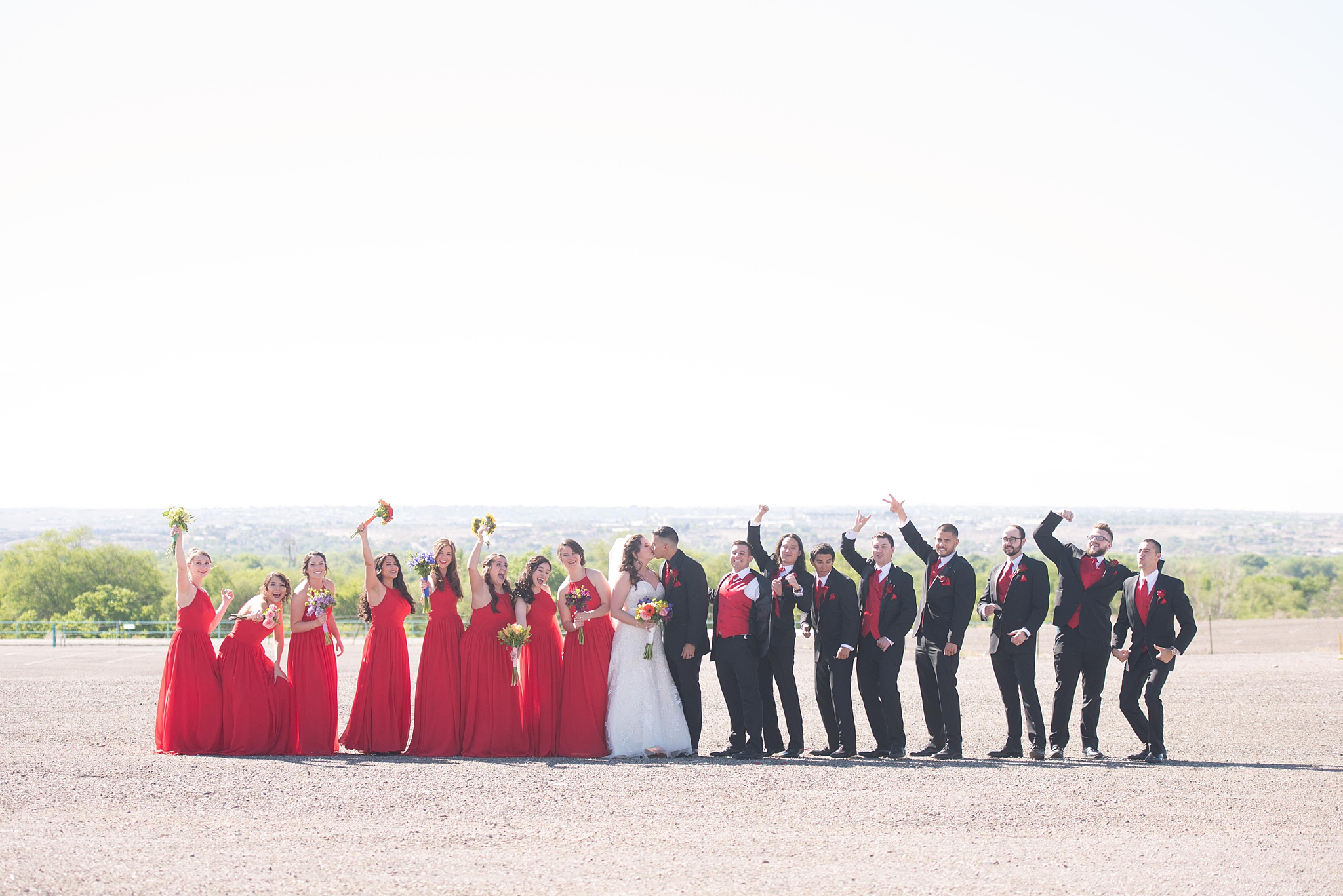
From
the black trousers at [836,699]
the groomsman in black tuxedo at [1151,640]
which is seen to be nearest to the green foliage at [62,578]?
the black trousers at [836,699]

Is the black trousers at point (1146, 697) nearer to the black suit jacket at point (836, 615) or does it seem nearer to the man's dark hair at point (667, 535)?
the black suit jacket at point (836, 615)

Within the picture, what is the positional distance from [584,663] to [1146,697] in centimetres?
526

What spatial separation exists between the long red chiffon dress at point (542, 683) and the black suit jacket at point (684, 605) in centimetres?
111

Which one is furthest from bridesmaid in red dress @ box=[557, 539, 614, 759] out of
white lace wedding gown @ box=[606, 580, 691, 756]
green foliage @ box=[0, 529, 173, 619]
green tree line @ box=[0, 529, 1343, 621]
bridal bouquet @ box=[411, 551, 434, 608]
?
green foliage @ box=[0, 529, 173, 619]

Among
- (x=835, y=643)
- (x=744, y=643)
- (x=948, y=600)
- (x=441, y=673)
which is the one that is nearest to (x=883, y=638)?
(x=835, y=643)

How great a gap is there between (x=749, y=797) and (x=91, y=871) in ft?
14.8

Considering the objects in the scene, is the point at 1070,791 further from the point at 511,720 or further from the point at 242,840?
the point at 242,840

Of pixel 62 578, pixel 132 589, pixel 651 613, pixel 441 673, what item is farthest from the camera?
pixel 132 589

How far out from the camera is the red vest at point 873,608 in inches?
437

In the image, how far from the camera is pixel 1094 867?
7039mm

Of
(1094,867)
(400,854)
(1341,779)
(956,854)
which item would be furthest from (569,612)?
(1341,779)

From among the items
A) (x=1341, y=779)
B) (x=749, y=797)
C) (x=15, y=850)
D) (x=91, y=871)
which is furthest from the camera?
(x=1341, y=779)

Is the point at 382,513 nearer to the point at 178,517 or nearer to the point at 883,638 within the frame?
the point at 178,517

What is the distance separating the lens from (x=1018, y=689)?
36.8ft
